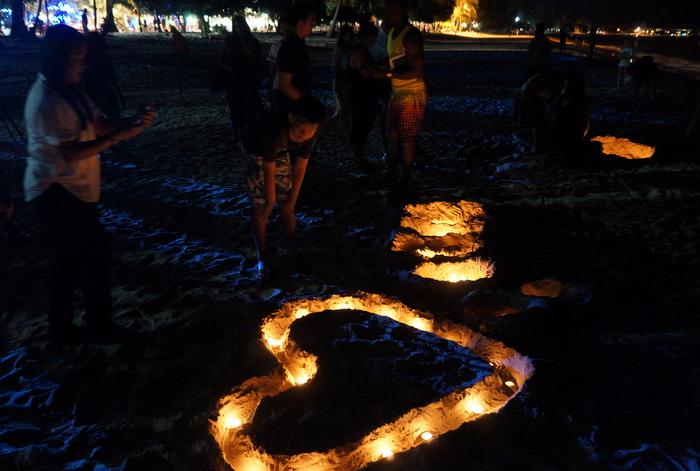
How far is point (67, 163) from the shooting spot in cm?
246

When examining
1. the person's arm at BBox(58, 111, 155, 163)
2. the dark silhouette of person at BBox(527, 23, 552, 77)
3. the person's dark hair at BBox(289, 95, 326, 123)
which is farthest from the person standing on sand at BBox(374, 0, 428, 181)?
the dark silhouette of person at BBox(527, 23, 552, 77)

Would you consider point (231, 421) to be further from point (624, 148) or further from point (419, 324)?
point (624, 148)

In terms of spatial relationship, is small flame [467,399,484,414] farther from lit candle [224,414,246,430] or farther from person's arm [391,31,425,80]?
person's arm [391,31,425,80]

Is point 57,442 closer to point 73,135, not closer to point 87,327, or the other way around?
point 87,327

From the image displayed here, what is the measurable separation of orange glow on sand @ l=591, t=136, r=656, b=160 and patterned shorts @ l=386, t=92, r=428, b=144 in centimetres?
392

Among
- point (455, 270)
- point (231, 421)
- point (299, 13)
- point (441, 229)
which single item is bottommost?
point (231, 421)

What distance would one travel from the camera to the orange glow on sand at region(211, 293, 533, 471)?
2.17 meters

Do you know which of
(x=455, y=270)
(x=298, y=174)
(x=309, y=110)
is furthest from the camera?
(x=455, y=270)

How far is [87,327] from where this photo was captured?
302cm

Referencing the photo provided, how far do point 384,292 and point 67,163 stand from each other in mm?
2393

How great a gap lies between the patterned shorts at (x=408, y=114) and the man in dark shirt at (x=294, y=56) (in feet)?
4.59

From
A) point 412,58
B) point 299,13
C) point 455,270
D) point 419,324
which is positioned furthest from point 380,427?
point 412,58

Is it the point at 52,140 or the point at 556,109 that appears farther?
the point at 556,109

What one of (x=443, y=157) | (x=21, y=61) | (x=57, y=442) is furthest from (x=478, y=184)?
(x=21, y=61)
